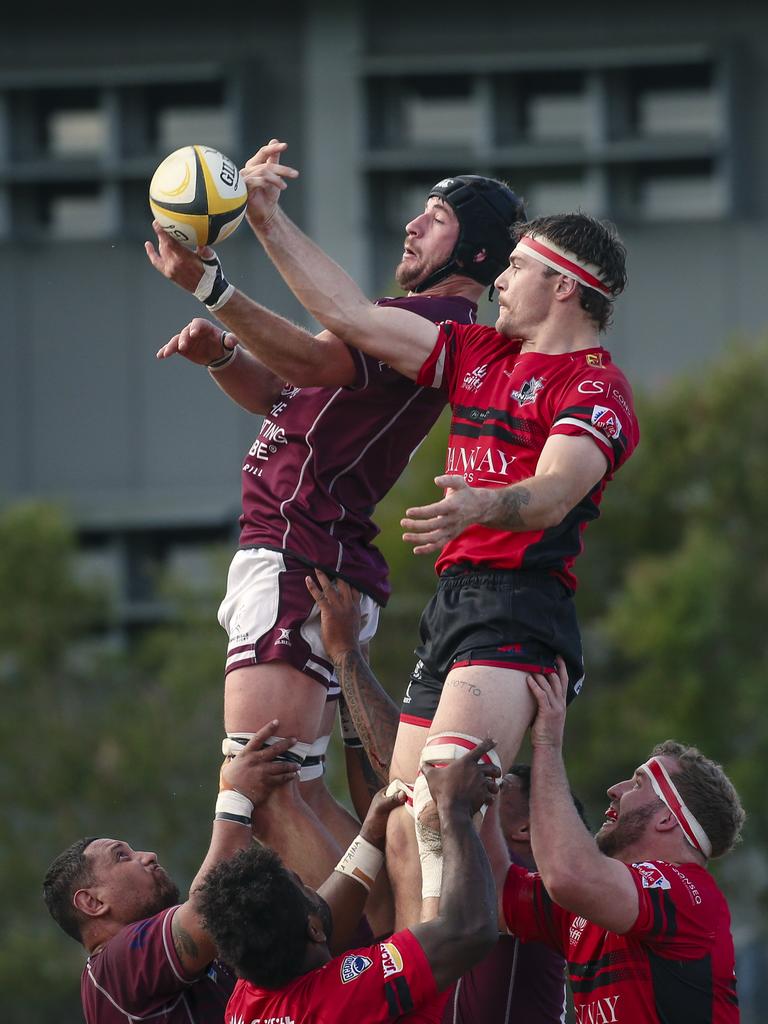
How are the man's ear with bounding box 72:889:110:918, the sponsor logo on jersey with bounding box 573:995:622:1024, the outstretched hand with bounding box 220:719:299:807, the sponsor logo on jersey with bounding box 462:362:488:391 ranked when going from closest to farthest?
the sponsor logo on jersey with bounding box 462:362:488:391, the sponsor logo on jersey with bounding box 573:995:622:1024, the outstretched hand with bounding box 220:719:299:807, the man's ear with bounding box 72:889:110:918

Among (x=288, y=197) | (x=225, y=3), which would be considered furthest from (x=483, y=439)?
(x=225, y=3)

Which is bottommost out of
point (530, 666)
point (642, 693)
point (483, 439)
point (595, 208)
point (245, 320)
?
point (642, 693)

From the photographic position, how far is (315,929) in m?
7.43

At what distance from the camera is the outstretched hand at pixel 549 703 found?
7418mm

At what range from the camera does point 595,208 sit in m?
38.7

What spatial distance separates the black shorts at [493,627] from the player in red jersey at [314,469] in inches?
34.1

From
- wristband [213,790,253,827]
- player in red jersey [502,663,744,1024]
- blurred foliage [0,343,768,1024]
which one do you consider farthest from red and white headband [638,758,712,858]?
blurred foliage [0,343,768,1024]

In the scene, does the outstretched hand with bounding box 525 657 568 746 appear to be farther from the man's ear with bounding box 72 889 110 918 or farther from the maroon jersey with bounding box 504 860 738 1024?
the man's ear with bounding box 72 889 110 918

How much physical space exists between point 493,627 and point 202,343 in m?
2.11

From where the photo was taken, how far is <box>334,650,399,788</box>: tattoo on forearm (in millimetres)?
8492

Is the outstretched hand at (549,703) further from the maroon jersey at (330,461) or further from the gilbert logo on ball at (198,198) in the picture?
the gilbert logo on ball at (198,198)

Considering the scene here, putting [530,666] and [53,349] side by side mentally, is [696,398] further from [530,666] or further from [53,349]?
[530,666]

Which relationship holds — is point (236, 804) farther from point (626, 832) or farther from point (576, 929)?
point (626, 832)

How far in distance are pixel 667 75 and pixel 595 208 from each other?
3.28 m
